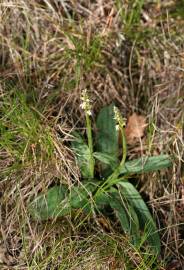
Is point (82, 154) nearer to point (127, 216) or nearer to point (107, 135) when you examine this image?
point (107, 135)

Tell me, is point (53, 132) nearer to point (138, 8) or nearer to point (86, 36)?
point (86, 36)

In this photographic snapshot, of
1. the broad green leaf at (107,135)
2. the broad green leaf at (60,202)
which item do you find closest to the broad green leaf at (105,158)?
the broad green leaf at (107,135)

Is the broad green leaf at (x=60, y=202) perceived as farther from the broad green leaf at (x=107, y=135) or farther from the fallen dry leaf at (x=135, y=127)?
the fallen dry leaf at (x=135, y=127)

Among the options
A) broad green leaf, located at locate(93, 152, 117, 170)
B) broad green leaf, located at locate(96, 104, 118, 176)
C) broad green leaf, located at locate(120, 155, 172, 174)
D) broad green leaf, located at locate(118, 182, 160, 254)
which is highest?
broad green leaf, located at locate(96, 104, 118, 176)

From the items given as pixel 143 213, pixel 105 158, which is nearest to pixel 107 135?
pixel 105 158

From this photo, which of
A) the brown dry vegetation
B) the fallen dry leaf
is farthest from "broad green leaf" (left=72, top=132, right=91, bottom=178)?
the fallen dry leaf

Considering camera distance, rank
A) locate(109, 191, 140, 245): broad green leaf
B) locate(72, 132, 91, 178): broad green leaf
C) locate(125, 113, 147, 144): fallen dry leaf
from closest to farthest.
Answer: locate(109, 191, 140, 245): broad green leaf → locate(72, 132, 91, 178): broad green leaf → locate(125, 113, 147, 144): fallen dry leaf

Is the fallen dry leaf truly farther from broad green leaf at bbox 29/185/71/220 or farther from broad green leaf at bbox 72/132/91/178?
broad green leaf at bbox 29/185/71/220
